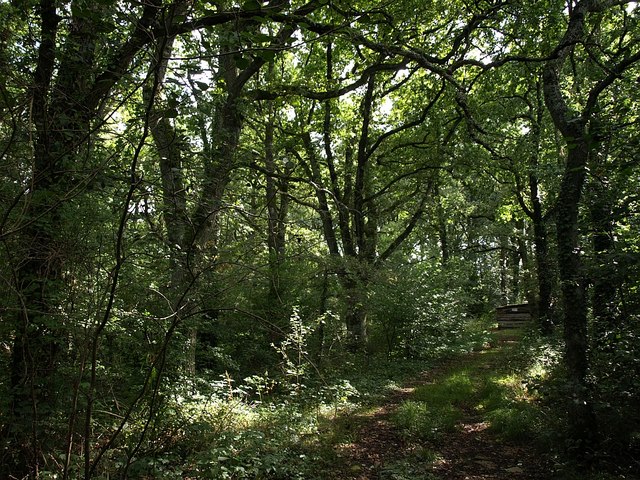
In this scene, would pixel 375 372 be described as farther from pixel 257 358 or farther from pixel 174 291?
pixel 174 291

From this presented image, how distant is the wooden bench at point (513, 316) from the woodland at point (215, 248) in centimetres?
1048

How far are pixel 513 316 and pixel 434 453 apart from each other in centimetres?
1998

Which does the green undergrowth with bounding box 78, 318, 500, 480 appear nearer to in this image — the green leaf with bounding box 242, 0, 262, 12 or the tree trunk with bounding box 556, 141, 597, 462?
the tree trunk with bounding box 556, 141, 597, 462

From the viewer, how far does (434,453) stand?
229 inches

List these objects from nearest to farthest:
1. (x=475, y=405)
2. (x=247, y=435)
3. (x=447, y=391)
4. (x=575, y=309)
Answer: (x=247, y=435) → (x=575, y=309) → (x=475, y=405) → (x=447, y=391)

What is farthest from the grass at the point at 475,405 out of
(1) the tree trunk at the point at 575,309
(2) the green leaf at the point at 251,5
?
(2) the green leaf at the point at 251,5

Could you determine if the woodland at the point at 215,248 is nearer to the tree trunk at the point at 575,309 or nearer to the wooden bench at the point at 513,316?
the tree trunk at the point at 575,309

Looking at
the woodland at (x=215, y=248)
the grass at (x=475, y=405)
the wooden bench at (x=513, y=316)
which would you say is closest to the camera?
the woodland at (x=215, y=248)

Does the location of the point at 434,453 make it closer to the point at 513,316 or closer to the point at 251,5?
the point at 251,5

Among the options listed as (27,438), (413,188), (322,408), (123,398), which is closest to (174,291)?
(123,398)

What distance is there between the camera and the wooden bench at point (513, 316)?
2213 cm

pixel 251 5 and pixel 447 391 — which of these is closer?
pixel 251 5

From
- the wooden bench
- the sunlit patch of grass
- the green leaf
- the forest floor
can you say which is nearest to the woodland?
the green leaf

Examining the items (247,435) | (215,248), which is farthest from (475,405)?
(215,248)
